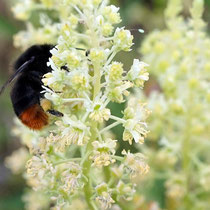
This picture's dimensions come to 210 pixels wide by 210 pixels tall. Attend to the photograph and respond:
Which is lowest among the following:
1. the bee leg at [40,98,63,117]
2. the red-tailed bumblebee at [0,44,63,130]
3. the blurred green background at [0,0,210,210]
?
the bee leg at [40,98,63,117]

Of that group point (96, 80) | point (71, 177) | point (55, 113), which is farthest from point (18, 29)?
point (71, 177)

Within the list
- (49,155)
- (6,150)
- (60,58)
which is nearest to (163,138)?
(49,155)

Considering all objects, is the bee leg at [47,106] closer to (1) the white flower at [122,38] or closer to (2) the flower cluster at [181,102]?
(1) the white flower at [122,38]

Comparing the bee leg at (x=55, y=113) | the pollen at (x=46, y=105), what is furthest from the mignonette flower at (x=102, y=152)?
the pollen at (x=46, y=105)

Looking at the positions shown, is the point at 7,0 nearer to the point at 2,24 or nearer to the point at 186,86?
the point at 2,24

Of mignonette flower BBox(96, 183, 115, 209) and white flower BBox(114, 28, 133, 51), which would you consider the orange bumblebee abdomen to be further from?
white flower BBox(114, 28, 133, 51)

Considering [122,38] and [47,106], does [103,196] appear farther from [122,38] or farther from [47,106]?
[122,38]

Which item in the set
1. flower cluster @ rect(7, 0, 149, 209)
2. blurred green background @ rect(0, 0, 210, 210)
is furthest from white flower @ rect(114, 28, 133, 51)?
blurred green background @ rect(0, 0, 210, 210)
